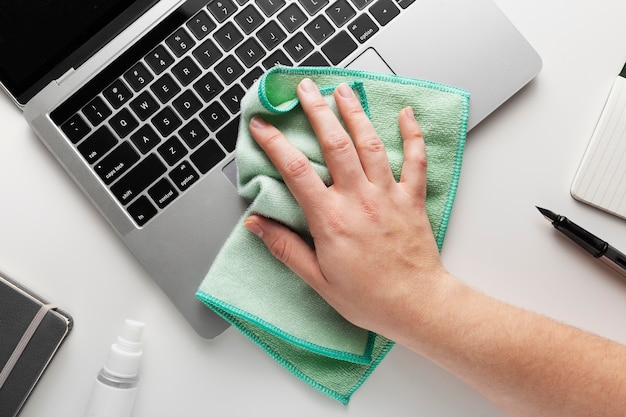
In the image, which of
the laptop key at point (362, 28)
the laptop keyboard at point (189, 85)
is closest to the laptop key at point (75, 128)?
the laptop keyboard at point (189, 85)

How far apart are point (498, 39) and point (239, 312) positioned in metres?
0.40

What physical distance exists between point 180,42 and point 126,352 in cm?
34

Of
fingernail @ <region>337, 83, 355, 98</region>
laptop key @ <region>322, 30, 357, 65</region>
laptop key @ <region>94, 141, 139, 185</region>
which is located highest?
laptop key @ <region>94, 141, 139, 185</region>

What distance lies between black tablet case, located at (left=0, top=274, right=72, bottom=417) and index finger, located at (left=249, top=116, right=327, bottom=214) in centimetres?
30

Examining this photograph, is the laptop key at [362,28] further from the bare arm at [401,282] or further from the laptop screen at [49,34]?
the laptop screen at [49,34]

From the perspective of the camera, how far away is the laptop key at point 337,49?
0.63 metres

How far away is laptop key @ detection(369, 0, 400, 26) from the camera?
63cm

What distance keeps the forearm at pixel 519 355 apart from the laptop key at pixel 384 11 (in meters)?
0.29

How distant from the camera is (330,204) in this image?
22.8 inches

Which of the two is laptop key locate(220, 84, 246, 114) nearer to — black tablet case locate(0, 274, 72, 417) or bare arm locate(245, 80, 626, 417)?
bare arm locate(245, 80, 626, 417)

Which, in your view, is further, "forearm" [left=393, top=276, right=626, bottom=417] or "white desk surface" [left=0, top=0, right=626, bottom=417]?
"white desk surface" [left=0, top=0, right=626, bottom=417]

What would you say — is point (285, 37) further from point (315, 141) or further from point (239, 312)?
point (239, 312)

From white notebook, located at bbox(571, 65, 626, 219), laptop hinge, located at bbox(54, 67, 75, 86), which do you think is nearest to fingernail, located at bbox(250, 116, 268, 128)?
laptop hinge, located at bbox(54, 67, 75, 86)

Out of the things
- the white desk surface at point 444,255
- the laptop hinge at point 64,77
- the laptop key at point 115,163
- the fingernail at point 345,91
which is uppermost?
the laptop hinge at point 64,77
